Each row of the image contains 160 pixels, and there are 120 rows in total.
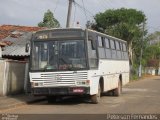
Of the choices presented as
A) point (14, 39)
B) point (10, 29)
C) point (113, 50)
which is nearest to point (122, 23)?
point (10, 29)

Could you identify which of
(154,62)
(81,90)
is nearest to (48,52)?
(81,90)

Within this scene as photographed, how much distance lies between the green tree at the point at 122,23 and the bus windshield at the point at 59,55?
37.7 m

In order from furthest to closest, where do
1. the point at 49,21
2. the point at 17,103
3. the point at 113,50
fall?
the point at 49,21 < the point at 113,50 < the point at 17,103

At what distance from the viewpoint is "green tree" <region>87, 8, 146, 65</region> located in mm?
56844

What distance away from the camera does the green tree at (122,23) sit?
56844 millimetres

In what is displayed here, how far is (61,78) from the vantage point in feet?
60.4

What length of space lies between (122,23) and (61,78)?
39855 mm

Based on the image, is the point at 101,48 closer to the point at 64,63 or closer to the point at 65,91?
the point at 64,63

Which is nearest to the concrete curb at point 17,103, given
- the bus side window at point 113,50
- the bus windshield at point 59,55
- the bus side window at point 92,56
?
the bus windshield at point 59,55

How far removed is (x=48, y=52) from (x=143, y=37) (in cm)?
4672

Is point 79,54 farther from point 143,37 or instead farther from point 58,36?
point 143,37

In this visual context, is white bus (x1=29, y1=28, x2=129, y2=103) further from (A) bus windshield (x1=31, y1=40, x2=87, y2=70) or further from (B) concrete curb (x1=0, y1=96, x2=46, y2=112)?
(B) concrete curb (x1=0, y1=96, x2=46, y2=112)

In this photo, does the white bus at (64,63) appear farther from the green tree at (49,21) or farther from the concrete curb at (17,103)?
the green tree at (49,21)

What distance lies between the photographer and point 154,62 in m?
112
